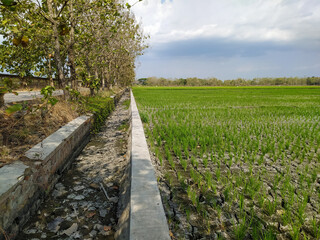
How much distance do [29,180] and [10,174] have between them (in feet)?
0.65

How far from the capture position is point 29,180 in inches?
95.5

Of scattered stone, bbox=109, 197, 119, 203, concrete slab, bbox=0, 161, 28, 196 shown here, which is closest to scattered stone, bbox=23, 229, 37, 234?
concrete slab, bbox=0, 161, 28, 196

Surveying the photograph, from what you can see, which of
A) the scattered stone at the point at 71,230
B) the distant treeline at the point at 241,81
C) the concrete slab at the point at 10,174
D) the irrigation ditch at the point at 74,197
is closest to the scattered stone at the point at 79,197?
the irrigation ditch at the point at 74,197

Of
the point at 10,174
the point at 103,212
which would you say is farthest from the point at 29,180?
the point at 103,212

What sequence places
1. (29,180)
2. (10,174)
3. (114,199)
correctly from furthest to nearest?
(114,199), (29,180), (10,174)

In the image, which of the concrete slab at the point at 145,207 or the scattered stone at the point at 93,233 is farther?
the scattered stone at the point at 93,233

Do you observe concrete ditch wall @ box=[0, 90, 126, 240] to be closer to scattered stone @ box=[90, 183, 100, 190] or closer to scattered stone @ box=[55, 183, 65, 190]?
scattered stone @ box=[55, 183, 65, 190]

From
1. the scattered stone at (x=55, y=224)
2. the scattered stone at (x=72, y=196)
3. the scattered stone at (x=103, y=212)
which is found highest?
the scattered stone at (x=55, y=224)

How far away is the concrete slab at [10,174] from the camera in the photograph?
2037 millimetres

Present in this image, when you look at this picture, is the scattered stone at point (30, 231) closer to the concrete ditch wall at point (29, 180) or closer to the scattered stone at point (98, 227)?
the concrete ditch wall at point (29, 180)

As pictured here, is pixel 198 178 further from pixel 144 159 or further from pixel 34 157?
pixel 34 157

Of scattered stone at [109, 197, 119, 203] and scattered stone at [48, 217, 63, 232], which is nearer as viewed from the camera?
scattered stone at [48, 217, 63, 232]

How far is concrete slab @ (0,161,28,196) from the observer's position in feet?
6.68

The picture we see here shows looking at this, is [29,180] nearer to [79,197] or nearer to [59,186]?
[79,197]
